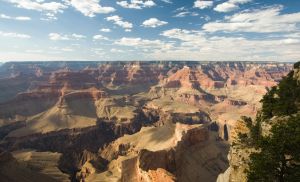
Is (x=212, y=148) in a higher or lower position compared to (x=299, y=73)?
lower


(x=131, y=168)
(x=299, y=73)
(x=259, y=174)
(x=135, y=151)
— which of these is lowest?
(x=135, y=151)

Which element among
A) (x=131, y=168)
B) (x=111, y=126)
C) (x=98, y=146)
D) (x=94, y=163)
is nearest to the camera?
(x=131, y=168)

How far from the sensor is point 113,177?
93.6m

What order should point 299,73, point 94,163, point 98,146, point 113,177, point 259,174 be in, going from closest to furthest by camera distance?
1. point 259,174
2. point 299,73
3. point 113,177
4. point 94,163
5. point 98,146

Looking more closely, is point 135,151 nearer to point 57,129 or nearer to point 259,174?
point 57,129

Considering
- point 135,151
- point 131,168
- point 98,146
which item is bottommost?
point 98,146

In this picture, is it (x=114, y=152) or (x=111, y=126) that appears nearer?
(x=114, y=152)

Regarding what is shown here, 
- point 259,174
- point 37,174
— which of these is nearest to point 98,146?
point 37,174

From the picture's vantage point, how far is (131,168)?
284 ft

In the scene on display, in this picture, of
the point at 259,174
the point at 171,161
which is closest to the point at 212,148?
the point at 171,161

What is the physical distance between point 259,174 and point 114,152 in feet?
391

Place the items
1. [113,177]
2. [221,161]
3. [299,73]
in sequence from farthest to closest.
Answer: [221,161] < [113,177] < [299,73]

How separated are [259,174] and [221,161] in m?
87.2

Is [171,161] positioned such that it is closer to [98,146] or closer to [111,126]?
[98,146]
